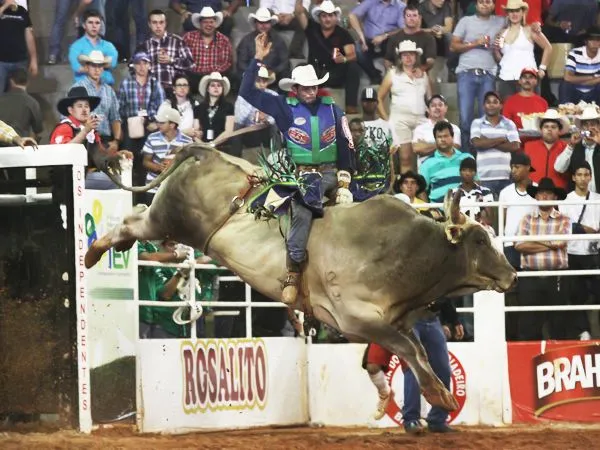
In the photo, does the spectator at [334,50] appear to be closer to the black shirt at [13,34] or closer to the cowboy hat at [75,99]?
the cowboy hat at [75,99]

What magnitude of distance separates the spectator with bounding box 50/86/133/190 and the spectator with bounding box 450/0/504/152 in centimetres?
416

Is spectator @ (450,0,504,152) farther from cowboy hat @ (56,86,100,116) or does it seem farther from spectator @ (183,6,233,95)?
cowboy hat @ (56,86,100,116)

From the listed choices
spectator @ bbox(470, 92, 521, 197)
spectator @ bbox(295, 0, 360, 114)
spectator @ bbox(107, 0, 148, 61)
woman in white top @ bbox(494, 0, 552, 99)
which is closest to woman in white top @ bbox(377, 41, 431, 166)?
spectator @ bbox(295, 0, 360, 114)

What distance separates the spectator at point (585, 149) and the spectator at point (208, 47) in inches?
162

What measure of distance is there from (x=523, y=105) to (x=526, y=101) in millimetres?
59

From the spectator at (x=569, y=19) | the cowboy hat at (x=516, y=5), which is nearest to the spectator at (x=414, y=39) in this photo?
the cowboy hat at (x=516, y=5)

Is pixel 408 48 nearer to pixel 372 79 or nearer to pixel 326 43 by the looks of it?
pixel 372 79

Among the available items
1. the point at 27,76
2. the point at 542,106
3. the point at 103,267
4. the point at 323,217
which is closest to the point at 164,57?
the point at 27,76

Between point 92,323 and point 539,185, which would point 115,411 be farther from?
point 539,185

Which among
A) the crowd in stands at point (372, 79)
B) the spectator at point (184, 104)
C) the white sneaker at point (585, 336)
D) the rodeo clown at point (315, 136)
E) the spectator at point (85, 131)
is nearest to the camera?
the rodeo clown at point (315, 136)

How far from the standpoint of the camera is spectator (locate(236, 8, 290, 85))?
595 inches

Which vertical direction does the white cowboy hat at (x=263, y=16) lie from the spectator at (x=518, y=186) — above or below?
above

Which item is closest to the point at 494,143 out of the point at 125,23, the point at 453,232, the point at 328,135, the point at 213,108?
the point at 213,108

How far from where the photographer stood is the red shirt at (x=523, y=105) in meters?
14.7
